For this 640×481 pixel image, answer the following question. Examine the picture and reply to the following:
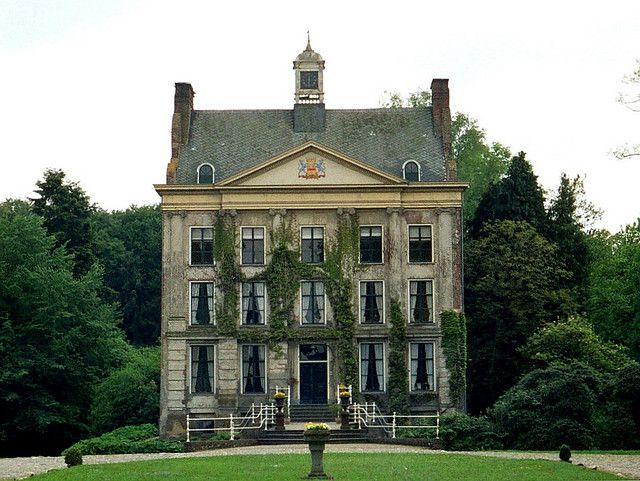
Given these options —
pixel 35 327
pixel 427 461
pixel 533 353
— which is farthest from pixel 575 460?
pixel 35 327

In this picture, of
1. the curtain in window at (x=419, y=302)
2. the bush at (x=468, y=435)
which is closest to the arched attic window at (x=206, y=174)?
the curtain in window at (x=419, y=302)

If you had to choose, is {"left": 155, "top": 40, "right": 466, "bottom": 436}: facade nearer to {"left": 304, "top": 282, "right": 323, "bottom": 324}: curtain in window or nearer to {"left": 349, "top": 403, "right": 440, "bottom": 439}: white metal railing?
{"left": 304, "top": 282, "right": 323, "bottom": 324}: curtain in window

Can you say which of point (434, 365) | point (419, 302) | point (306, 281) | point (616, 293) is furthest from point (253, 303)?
point (616, 293)

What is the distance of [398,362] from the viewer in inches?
1875

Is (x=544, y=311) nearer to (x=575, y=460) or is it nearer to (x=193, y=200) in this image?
(x=193, y=200)

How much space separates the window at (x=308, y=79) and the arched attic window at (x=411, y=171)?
20.0ft

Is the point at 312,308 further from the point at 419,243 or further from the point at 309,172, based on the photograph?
the point at 309,172

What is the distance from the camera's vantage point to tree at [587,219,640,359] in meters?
55.2

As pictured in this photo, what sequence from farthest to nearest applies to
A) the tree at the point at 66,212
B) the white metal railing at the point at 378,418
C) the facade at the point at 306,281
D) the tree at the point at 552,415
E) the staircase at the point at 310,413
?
the tree at the point at 66,212 < the facade at the point at 306,281 < the staircase at the point at 310,413 < the white metal railing at the point at 378,418 < the tree at the point at 552,415

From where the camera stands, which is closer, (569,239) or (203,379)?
(203,379)

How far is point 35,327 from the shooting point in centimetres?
5078

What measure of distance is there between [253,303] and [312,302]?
240 cm

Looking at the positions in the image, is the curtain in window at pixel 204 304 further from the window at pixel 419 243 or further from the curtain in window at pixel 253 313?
the window at pixel 419 243

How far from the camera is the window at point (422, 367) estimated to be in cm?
4800
